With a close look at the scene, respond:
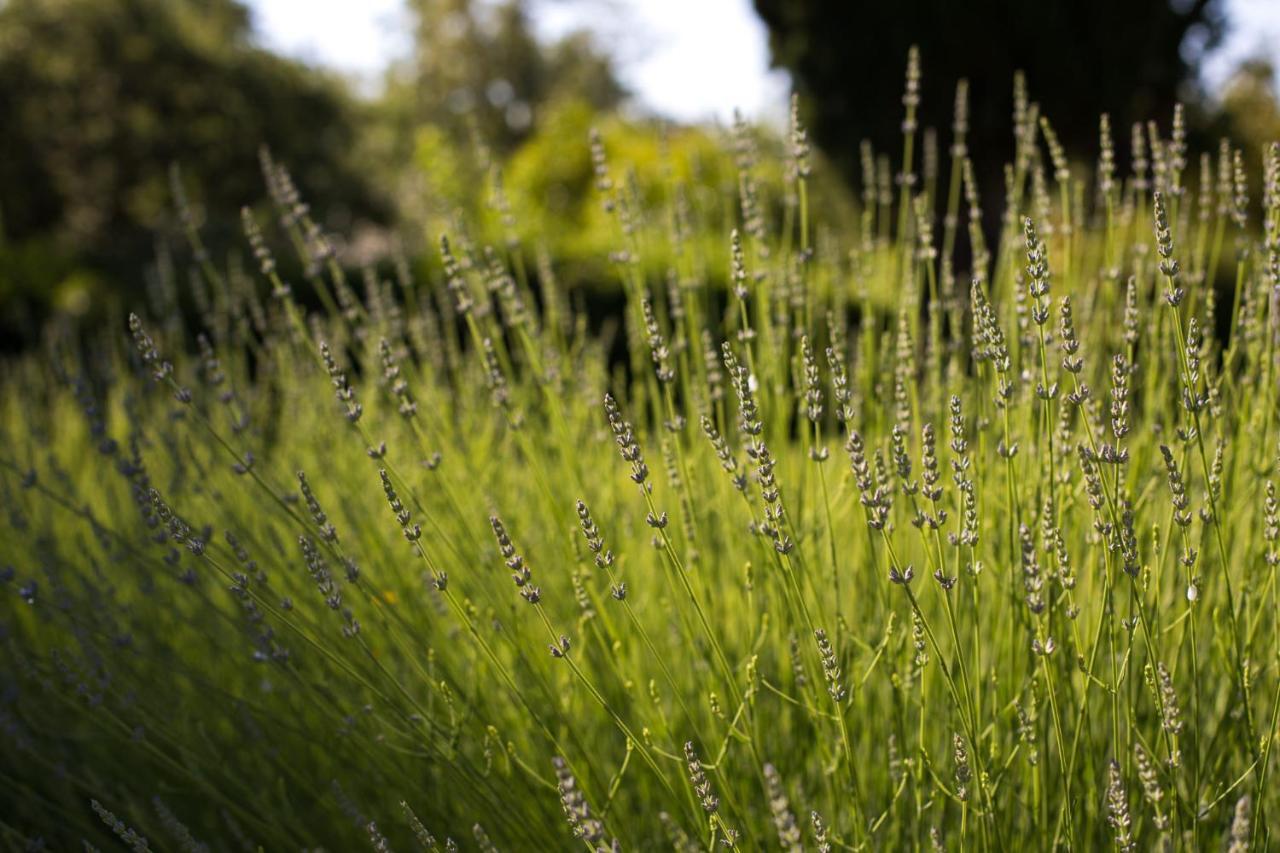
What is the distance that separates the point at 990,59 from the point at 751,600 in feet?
25.6

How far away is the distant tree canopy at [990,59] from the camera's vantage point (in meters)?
8.07

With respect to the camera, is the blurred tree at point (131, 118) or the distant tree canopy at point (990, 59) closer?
the distant tree canopy at point (990, 59)

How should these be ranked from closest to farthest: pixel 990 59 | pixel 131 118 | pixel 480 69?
pixel 990 59, pixel 131 118, pixel 480 69

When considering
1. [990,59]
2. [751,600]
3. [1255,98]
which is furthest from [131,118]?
[751,600]

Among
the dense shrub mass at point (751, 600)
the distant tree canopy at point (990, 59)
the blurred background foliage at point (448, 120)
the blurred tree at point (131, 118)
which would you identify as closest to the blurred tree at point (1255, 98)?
the blurred background foliage at point (448, 120)

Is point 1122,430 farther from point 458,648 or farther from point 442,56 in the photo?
point 442,56

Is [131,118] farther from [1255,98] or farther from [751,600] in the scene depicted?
[751,600]

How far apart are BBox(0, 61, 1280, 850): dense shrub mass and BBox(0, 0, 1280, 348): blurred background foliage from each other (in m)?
0.64

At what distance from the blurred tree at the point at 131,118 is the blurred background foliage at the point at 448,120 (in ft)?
0.16

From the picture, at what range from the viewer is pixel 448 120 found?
124ft

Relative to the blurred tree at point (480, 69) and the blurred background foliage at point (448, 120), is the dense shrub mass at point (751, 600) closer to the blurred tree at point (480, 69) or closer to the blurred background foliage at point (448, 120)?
the blurred background foliage at point (448, 120)

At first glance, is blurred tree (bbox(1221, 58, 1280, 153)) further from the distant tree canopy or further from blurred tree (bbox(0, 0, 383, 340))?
blurred tree (bbox(0, 0, 383, 340))

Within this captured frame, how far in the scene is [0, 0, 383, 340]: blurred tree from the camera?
21688 mm

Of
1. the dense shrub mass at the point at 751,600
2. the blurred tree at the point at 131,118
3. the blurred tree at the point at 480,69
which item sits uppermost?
the blurred tree at the point at 480,69
